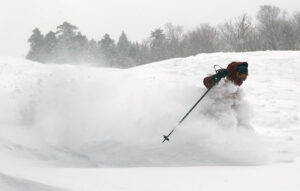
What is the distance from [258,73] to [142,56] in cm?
4133

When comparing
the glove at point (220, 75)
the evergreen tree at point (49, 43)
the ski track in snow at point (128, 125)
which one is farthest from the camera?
the evergreen tree at point (49, 43)

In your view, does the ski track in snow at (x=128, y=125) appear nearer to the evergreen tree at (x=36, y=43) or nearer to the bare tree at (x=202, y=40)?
the bare tree at (x=202, y=40)

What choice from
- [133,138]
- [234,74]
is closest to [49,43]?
[133,138]

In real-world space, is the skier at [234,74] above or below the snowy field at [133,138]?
above

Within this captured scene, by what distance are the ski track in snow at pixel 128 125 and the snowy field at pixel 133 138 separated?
0.06 feet

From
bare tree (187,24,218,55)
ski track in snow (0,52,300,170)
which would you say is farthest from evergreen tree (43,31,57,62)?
ski track in snow (0,52,300,170)

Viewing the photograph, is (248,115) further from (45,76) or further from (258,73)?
(258,73)

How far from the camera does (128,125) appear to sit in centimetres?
753

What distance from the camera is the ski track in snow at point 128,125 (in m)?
6.45

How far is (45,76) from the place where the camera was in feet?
30.6

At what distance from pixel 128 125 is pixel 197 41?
153 ft

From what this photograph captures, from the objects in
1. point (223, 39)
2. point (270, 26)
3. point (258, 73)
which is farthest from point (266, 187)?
point (223, 39)

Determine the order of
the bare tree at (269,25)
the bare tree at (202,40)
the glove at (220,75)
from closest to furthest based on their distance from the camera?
1. the glove at (220,75)
2. the bare tree at (269,25)
3. the bare tree at (202,40)

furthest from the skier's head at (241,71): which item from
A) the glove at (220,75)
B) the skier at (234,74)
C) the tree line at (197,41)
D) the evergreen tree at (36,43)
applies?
the evergreen tree at (36,43)
